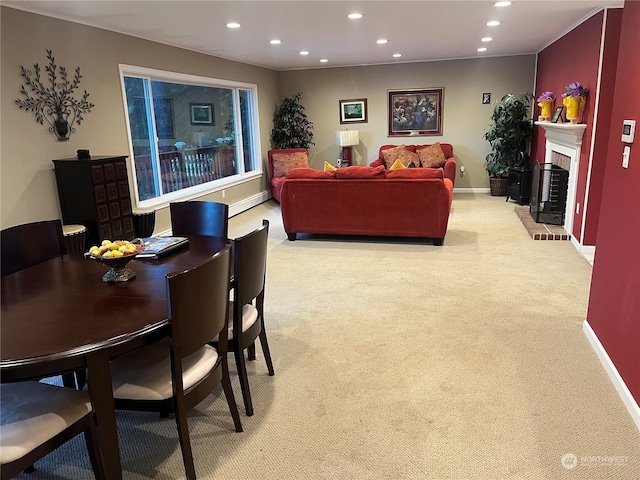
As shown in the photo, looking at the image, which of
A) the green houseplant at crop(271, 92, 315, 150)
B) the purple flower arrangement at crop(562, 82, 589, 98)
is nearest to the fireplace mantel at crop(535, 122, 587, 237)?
the purple flower arrangement at crop(562, 82, 589, 98)

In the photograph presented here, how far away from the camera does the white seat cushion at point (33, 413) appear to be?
1.49 meters

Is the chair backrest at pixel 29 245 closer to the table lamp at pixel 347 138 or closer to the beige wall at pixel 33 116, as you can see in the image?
the beige wall at pixel 33 116

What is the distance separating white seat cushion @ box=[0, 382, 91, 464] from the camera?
149 centimetres

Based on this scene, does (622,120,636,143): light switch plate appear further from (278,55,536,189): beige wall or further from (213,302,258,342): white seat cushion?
(278,55,536,189): beige wall

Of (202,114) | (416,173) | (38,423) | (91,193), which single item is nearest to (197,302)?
(38,423)

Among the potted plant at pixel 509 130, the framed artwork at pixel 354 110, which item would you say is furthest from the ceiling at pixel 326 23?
the framed artwork at pixel 354 110

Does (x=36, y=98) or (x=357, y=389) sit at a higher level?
(x=36, y=98)

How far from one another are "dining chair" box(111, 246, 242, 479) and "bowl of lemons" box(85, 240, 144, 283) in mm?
359

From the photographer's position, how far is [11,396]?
171 cm

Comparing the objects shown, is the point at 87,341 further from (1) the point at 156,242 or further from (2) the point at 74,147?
(2) the point at 74,147

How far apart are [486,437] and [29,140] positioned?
3924 millimetres

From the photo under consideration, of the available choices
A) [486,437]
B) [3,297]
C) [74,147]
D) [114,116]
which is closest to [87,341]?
[3,297]

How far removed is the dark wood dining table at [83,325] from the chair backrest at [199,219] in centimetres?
73

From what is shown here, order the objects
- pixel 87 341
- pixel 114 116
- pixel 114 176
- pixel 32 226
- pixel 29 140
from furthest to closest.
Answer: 1. pixel 114 116
2. pixel 114 176
3. pixel 29 140
4. pixel 32 226
5. pixel 87 341
